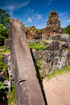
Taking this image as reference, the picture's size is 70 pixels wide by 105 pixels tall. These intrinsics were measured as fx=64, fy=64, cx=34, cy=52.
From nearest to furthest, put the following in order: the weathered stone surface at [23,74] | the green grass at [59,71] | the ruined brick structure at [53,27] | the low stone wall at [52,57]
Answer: the weathered stone surface at [23,74]
the green grass at [59,71]
the low stone wall at [52,57]
the ruined brick structure at [53,27]

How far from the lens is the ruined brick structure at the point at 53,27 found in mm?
10731

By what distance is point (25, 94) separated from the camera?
2.00 m

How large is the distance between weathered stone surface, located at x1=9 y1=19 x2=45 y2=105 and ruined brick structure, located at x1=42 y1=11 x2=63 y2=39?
8061 mm

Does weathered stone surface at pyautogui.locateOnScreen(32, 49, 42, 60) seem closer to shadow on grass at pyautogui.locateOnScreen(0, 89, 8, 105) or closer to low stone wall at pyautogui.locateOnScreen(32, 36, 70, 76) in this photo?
low stone wall at pyautogui.locateOnScreen(32, 36, 70, 76)

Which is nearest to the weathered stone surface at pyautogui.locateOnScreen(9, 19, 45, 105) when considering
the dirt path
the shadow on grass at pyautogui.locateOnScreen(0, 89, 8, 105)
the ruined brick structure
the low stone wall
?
the shadow on grass at pyautogui.locateOnScreen(0, 89, 8, 105)

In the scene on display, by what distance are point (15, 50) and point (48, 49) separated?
2854 millimetres

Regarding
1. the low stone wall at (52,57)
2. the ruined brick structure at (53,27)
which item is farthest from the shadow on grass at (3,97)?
the ruined brick structure at (53,27)

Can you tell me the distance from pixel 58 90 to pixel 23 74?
233 cm

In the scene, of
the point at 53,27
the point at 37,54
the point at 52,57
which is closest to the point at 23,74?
the point at 37,54

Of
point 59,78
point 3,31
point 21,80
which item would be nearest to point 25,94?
point 21,80

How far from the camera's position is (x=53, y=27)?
1088 cm

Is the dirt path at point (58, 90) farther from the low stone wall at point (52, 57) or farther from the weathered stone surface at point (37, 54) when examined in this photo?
the weathered stone surface at point (37, 54)

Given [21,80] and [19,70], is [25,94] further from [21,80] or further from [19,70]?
[19,70]

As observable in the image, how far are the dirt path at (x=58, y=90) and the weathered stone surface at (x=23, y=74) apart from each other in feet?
4.52
